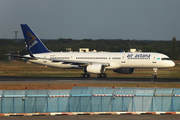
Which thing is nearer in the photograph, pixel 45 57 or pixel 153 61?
pixel 153 61

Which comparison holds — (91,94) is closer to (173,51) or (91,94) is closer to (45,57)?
(45,57)

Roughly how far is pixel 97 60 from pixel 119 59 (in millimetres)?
3610

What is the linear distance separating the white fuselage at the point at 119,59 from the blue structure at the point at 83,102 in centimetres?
2537

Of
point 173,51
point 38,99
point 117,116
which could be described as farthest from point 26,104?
point 173,51

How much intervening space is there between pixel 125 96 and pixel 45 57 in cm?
3165

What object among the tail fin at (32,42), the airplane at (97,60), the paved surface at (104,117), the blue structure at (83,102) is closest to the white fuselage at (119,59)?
the airplane at (97,60)

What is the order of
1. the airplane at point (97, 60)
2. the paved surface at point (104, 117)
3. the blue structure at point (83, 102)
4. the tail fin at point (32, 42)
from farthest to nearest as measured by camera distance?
the tail fin at point (32, 42) < the airplane at point (97, 60) < the blue structure at point (83, 102) < the paved surface at point (104, 117)

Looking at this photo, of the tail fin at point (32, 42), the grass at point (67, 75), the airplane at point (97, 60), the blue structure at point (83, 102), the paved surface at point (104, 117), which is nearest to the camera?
the paved surface at point (104, 117)

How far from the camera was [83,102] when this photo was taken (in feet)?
62.4

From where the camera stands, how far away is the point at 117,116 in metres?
18.1

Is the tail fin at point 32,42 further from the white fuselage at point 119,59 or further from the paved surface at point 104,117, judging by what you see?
the paved surface at point 104,117

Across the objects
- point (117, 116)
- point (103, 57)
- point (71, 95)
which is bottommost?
point (117, 116)

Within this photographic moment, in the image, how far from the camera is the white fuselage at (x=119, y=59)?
44594mm

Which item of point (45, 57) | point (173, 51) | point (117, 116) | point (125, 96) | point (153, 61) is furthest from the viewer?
point (173, 51)
